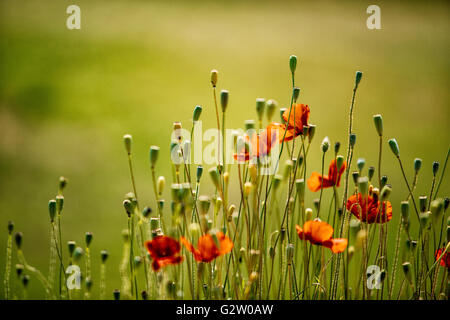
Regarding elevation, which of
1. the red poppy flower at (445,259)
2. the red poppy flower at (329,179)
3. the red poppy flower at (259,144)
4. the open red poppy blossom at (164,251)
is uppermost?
the red poppy flower at (259,144)

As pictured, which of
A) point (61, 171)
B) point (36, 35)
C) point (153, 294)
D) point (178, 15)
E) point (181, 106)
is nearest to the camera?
point (153, 294)

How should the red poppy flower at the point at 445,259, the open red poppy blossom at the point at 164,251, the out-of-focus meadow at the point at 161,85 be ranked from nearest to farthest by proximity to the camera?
the open red poppy blossom at the point at 164,251 < the red poppy flower at the point at 445,259 < the out-of-focus meadow at the point at 161,85

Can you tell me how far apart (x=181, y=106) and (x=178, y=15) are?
1406mm

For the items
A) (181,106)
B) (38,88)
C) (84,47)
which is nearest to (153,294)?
(181,106)

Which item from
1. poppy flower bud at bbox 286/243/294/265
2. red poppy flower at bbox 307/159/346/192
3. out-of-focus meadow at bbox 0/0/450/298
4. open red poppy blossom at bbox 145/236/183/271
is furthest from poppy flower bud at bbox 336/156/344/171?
out-of-focus meadow at bbox 0/0/450/298

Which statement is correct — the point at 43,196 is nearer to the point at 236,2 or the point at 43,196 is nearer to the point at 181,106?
the point at 181,106

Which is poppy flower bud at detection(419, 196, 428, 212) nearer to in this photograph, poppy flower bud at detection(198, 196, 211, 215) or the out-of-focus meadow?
poppy flower bud at detection(198, 196, 211, 215)

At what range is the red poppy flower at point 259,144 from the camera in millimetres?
653

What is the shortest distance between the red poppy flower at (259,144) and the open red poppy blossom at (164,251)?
5.6 inches

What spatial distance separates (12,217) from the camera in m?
1.98

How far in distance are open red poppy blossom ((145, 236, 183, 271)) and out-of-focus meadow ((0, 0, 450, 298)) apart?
117 centimetres

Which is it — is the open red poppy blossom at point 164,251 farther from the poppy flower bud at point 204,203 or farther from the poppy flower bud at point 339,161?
the poppy flower bud at point 339,161

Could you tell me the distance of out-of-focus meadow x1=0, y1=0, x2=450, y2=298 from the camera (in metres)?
2.17

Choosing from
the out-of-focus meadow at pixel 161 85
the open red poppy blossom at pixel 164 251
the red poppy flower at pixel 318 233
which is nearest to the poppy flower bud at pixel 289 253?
the red poppy flower at pixel 318 233
